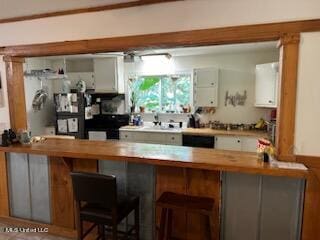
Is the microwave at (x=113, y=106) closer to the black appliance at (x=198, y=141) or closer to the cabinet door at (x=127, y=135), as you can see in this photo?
the cabinet door at (x=127, y=135)

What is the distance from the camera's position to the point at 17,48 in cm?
275

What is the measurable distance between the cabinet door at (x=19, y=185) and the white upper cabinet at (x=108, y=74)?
2.60 metres

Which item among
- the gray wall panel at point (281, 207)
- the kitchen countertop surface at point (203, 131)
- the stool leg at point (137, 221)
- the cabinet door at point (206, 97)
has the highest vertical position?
the cabinet door at point (206, 97)

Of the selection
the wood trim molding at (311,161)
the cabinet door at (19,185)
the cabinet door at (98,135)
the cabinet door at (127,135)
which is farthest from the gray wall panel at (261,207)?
Answer: the cabinet door at (98,135)

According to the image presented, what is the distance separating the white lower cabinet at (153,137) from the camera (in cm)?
461

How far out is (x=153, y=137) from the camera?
15.6 ft

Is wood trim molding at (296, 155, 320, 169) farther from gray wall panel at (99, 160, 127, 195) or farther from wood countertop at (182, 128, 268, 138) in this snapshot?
wood countertop at (182, 128, 268, 138)

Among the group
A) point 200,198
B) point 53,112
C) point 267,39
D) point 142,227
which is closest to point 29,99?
point 53,112

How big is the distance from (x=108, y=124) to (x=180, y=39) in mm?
3442

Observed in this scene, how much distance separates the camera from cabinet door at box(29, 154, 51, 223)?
272cm

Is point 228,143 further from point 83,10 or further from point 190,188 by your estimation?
point 83,10

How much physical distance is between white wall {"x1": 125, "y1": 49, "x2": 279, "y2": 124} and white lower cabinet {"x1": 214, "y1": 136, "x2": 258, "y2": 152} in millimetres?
686

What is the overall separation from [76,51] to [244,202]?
2118 millimetres

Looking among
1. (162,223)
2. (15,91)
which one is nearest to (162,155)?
(162,223)
